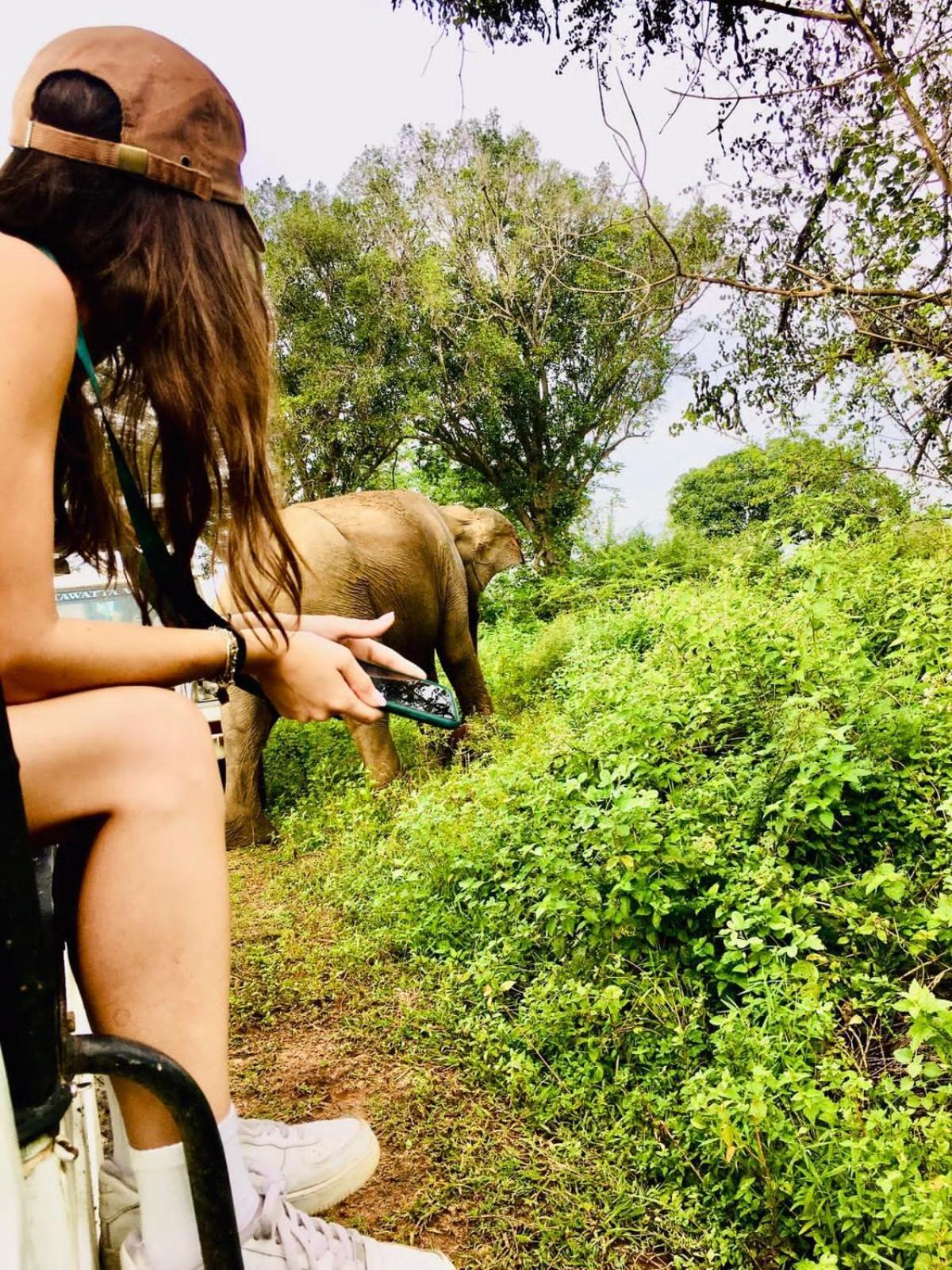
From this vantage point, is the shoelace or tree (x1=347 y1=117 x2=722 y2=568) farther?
tree (x1=347 y1=117 x2=722 y2=568)

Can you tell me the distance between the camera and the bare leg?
95 cm

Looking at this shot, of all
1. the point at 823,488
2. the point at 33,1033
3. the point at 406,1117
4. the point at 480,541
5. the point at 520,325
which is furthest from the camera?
the point at 520,325

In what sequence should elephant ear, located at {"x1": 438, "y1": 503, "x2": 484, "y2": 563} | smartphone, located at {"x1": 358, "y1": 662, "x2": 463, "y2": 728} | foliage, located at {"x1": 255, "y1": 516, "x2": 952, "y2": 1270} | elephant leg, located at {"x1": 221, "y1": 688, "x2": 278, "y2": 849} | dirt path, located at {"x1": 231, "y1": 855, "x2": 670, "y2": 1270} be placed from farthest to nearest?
1. elephant ear, located at {"x1": 438, "y1": 503, "x2": 484, "y2": 563}
2. elephant leg, located at {"x1": 221, "y1": 688, "x2": 278, "y2": 849}
3. dirt path, located at {"x1": 231, "y1": 855, "x2": 670, "y2": 1270}
4. foliage, located at {"x1": 255, "y1": 516, "x2": 952, "y2": 1270}
5. smartphone, located at {"x1": 358, "y1": 662, "x2": 463, "y2": 728}

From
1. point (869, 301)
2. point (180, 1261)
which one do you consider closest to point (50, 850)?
point (180, 1261)

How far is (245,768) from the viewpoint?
5.57m

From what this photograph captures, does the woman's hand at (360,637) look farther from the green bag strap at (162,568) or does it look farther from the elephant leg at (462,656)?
the elephant leg at (462,656)

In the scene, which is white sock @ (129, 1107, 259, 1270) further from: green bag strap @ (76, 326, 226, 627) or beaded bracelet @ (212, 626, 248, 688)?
green bag strap @ (76, 326, 226, 627)

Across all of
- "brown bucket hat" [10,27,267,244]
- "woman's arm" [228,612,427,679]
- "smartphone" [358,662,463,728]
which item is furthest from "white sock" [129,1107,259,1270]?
"brown bucket hat" [10,27,267,244]

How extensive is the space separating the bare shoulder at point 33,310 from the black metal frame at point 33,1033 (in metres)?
0.43

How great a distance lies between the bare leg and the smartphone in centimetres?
45

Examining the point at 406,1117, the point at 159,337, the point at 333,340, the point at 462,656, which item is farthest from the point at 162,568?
the point at 333,340

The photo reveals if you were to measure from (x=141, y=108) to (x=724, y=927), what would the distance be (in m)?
2.28

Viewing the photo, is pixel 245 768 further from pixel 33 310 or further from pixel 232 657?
pixel 33 310

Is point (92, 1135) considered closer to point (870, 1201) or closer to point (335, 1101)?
point (335, 1101)
